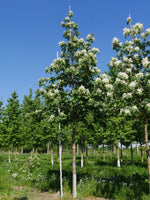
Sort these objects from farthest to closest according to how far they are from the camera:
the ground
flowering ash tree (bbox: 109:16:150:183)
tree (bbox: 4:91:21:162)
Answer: tree (bbox: 4:91:21:162)
the ground
flowering ash tree (bbox: 109:16:150:183)

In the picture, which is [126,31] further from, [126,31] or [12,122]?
[12,122]

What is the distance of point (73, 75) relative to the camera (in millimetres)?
11055

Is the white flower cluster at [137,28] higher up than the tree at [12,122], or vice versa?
the white flower cluster at [137,28]

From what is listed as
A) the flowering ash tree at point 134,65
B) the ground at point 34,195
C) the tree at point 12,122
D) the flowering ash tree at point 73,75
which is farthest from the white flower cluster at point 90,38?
the tree at point 12,122

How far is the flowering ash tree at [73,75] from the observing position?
32.2 ft

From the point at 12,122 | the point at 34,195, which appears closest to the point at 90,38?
the point at 34,195

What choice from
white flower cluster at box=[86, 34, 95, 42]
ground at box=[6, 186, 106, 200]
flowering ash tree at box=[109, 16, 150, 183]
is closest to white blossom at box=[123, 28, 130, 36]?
flowering ash tree at box=[109, 16, 150, 183]

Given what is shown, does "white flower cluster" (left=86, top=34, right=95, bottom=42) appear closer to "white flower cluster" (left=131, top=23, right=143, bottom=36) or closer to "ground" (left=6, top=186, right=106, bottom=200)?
"white flower cluster" (left=131, top=23, right=143, bottom=36)

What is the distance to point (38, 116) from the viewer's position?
35.5ft

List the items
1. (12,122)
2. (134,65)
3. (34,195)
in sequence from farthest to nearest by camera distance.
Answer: (12,122)
(34,195)
(134,65)

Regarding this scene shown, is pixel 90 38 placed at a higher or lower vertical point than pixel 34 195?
higher

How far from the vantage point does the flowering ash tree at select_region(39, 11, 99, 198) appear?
9818mm

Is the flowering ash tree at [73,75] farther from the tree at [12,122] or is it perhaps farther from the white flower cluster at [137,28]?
the tree at [12,122]

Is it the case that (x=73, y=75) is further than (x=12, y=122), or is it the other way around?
(x=12, y=122)
